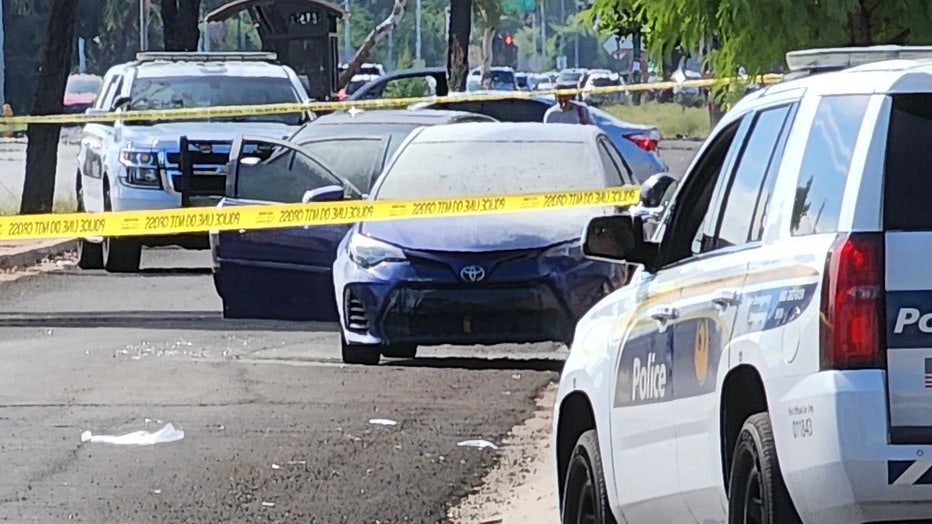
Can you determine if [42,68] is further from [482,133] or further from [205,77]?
[482,133]

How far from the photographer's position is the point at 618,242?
686cm

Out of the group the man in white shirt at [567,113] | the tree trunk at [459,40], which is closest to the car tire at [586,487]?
the man in white shirt at [567,113]

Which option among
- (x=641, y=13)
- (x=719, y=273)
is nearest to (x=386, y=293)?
(x=641, y=13)

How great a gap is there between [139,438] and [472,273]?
9.86ft

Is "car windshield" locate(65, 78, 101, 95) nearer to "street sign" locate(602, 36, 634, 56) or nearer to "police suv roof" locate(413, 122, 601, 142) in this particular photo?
"street sign" locate(602, 36, 634, 56)

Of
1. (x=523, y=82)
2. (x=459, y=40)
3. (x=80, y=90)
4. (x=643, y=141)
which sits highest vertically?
(x=643, y=141)

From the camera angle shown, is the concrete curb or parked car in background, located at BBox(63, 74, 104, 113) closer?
the concrete curb

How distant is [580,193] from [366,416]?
3236 mm

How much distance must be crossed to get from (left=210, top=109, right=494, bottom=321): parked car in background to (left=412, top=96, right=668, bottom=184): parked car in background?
19.7ft

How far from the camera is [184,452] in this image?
415 inches

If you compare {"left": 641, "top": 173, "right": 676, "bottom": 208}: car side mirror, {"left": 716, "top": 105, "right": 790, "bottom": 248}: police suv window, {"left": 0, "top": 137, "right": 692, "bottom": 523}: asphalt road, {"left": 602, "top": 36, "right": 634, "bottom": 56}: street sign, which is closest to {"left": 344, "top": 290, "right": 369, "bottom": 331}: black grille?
{"left": 0, "top": 137, "right": 692, "bottom": 523}: asphalt road

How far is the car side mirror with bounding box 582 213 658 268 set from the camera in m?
6.85

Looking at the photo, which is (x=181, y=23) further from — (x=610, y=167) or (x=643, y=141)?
(x=610, y=167)

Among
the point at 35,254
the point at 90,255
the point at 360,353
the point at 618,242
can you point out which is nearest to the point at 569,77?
the point at 35,254
